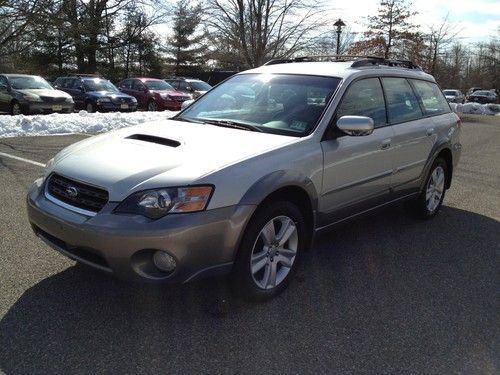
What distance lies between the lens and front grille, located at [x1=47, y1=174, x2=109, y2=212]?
2.98 meters

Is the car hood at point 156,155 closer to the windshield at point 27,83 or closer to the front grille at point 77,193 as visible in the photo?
the front grille at point 77,193

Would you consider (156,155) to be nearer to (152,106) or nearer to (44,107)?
(44,107)

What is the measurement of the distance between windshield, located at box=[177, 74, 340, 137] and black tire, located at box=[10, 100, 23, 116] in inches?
507

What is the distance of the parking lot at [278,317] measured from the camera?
272 centimetres

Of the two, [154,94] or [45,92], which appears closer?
[45,92]

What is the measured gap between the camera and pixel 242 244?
3.11 metres

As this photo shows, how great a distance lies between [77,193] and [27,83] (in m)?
15.1

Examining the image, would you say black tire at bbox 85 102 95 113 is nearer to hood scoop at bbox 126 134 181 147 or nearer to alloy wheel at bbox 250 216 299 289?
hood scoop at bbox 126 134 181 147

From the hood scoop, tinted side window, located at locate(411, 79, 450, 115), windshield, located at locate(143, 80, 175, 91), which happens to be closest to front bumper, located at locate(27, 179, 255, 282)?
the hood scoop

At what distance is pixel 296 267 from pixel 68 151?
6.26 feet

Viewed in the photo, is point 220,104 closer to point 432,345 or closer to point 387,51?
point 432,345

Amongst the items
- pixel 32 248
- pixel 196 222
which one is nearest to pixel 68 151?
pixel 32 248

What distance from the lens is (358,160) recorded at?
4039 mm

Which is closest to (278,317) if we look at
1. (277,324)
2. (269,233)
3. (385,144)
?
(277,324)
